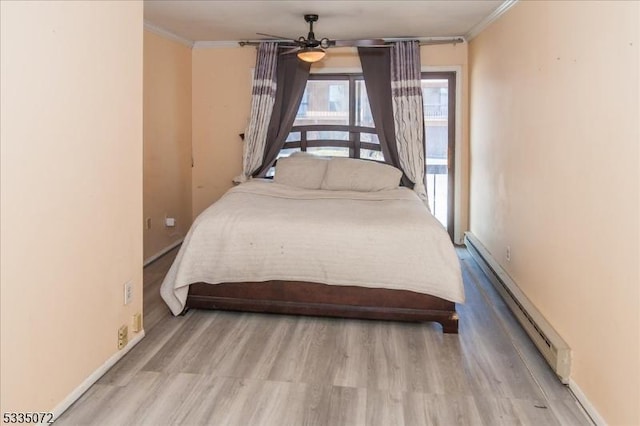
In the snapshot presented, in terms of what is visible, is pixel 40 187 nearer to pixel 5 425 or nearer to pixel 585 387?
pixel 5 425

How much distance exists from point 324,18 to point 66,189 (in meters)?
3.03

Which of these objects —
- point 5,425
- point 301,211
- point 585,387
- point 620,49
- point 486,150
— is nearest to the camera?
point 5,425

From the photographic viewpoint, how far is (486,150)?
4375 mm

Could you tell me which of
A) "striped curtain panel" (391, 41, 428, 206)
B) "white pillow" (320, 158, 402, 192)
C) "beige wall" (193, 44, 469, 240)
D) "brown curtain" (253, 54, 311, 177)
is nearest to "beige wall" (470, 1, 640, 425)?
"white pillow" (320, 158, 402, 192)

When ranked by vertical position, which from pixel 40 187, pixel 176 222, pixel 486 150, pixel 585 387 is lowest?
pixel 585 387

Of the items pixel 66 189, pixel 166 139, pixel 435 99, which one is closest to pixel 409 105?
pixel 435 99

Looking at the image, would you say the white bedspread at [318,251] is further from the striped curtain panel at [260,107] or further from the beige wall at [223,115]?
the beige wall at [223,115]

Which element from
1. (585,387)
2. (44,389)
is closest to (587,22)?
(585,387)

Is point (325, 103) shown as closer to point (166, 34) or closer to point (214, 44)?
point (214, 44)

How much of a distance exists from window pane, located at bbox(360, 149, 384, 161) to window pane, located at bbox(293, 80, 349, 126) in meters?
0.39

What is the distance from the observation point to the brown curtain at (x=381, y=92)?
5.14 meters

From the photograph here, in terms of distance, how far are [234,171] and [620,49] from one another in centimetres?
436

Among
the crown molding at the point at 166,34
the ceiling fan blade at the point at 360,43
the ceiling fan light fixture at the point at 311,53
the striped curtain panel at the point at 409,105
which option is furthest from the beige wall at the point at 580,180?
the crown molding at the point at 166,34

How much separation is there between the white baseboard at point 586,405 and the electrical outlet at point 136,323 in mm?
2342
